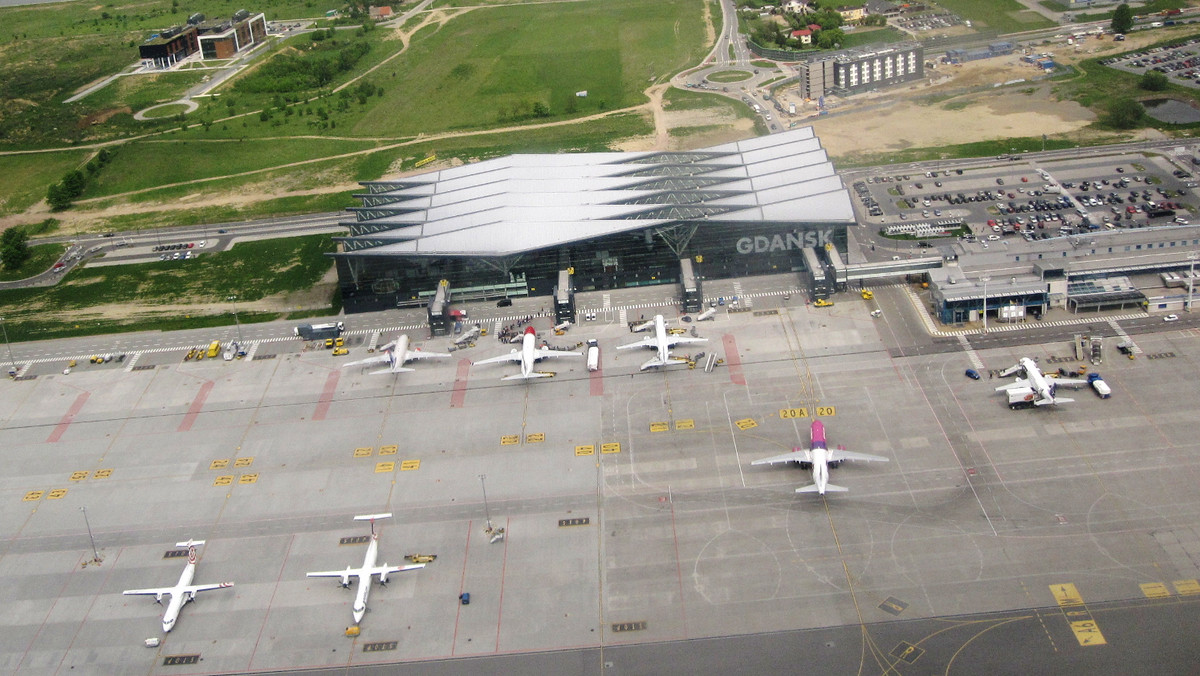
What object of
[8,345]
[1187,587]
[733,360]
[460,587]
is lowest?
[1187,587]

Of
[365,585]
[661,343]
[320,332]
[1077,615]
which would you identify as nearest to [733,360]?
[661,343]

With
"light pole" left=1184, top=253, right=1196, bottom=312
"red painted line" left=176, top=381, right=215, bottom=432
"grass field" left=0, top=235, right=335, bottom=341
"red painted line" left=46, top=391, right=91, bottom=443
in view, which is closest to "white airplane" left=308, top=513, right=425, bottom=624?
"red painted line" left=176, top=381, right=215, bottom=432

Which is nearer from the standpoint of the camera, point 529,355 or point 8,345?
Answer: point 529,355

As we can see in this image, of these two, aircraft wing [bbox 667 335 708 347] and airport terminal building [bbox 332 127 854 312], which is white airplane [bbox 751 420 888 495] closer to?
aircraft wing [bbox 667 335 708 347]

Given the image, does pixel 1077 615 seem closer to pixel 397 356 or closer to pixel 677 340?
pixel 677 340

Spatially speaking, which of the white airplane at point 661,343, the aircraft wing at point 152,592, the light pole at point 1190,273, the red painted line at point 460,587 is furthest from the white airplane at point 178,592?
the light pole at point 1190,273

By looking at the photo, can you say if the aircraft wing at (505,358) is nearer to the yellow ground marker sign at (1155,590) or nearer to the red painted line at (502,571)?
the red painted line at (502,571)

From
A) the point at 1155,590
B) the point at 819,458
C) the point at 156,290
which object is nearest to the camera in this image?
the point at 1155,590

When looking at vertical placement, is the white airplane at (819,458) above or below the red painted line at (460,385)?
below

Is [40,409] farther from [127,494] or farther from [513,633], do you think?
[513,633]
